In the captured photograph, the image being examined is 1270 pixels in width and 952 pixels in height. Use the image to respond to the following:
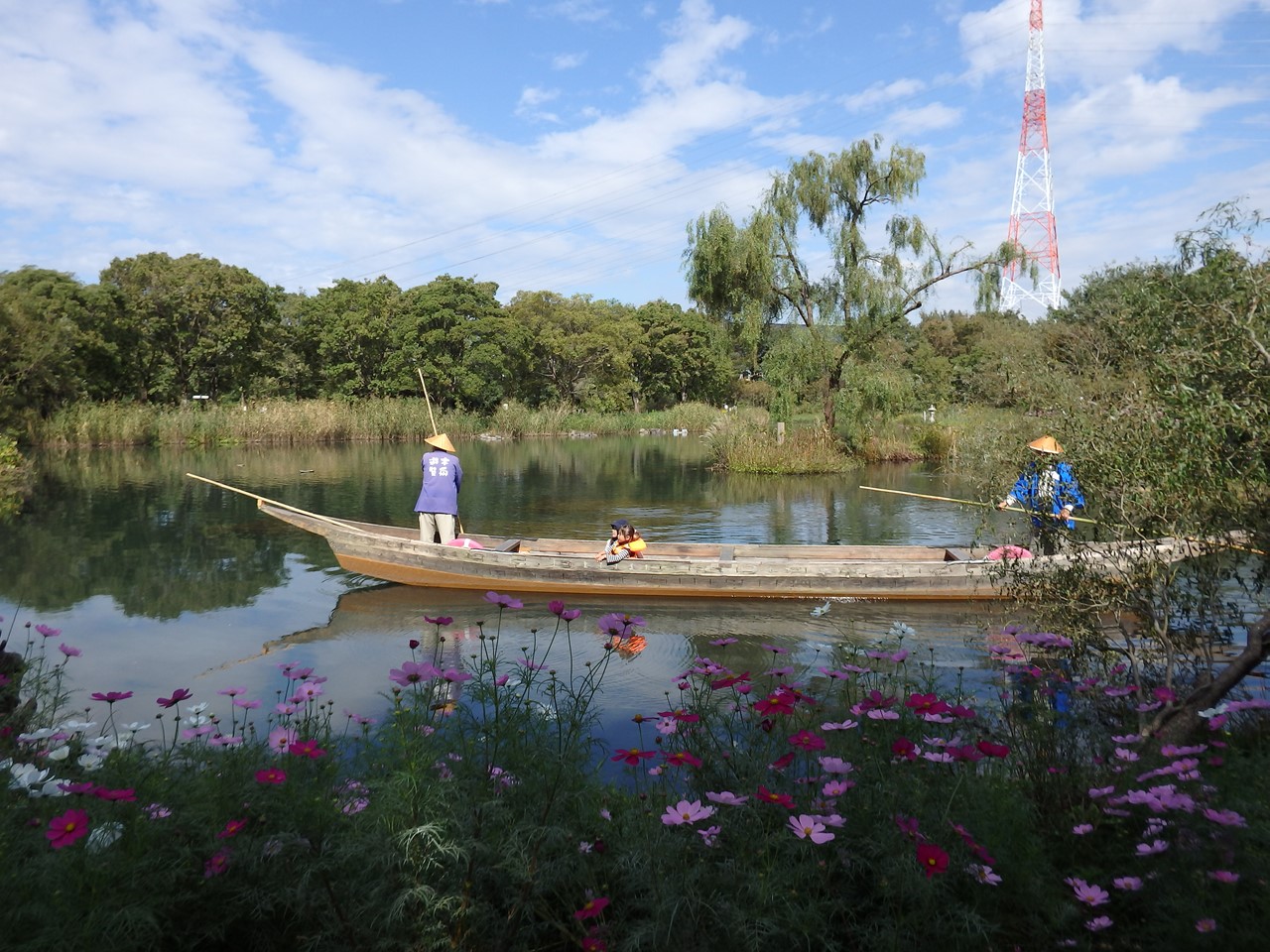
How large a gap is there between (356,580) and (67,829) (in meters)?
10.3

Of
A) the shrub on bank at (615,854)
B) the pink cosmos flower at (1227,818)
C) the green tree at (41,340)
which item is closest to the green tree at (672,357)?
the green tree at (41,340)

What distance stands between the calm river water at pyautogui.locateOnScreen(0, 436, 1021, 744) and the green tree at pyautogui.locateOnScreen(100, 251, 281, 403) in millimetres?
15680

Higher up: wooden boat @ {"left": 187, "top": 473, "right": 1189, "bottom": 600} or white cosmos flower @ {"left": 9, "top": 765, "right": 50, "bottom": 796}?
white cosmos flower @ {"left": 9, "top": 765, "right": 50, "bottom": 796}

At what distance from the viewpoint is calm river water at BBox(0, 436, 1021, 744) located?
26.0 feet

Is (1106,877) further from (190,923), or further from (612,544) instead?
(612,544)

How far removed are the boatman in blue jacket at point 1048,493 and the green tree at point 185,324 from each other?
41.3m

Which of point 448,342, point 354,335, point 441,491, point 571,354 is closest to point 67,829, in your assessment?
point 441,491

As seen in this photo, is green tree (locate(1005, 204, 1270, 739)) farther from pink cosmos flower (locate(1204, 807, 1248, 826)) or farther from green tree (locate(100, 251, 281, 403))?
green tree (locate(100, 251, 281, 403))

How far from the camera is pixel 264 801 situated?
2611mm

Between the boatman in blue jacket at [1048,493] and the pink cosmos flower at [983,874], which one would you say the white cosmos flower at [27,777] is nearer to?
the pink cosmos flower at [983,874]

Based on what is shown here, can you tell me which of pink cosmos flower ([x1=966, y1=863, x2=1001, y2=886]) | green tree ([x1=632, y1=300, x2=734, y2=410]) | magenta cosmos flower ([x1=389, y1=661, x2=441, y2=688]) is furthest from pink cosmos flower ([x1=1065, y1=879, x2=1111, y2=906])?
green tree ([x1=632, y1=300, x2=734, y2=410])

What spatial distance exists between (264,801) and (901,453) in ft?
85.1

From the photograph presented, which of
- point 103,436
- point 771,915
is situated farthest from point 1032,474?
point 103,436

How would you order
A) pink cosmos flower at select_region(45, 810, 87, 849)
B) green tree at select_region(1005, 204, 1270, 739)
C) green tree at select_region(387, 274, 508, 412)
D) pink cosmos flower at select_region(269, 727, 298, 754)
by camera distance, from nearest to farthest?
1. pink cosmos flower at select_region(45, 810, 87, 849)
2. pink cosmos flower at select_region(269, 727, 298, 754)
3. green tree at select_region(1005, 204, 1270, 739)
4. green tree at select_region(387, 274, 508, 412)
